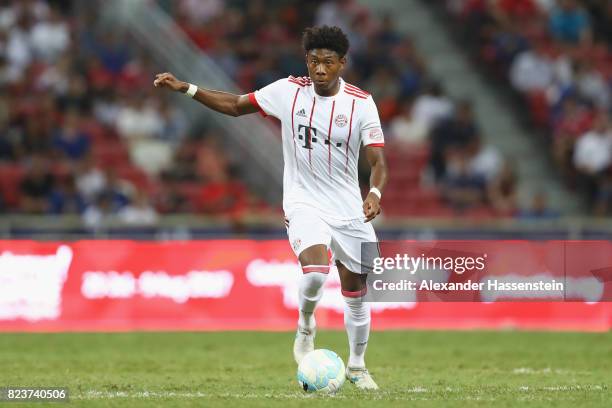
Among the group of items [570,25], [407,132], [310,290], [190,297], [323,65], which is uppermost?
[570,25]

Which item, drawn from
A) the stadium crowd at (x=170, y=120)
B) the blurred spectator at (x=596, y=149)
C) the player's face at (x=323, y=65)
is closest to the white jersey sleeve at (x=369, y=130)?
the player's face at (x=323, y=65)

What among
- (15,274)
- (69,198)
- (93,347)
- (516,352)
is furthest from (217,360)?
(69,198)

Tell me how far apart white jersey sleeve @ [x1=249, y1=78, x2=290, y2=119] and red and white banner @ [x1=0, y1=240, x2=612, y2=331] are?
21.7 feet

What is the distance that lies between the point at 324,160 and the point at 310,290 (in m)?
0.98

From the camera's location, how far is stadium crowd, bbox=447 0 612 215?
846 inches

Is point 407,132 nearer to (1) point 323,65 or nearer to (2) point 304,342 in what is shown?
(2) point 304,342

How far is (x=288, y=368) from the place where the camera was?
12.0 metres

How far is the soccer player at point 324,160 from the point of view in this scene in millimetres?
9664

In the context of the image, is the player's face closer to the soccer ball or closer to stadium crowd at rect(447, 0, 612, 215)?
the soccer ball

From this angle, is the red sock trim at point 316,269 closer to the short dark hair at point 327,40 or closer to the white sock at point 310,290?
the white sock at point 310,290

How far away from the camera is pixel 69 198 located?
19.2 metres

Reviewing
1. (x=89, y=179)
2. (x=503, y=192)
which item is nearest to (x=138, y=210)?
(x=89, y=179)

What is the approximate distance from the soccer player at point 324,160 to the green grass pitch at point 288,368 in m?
0.81

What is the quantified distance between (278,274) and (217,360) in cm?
414
